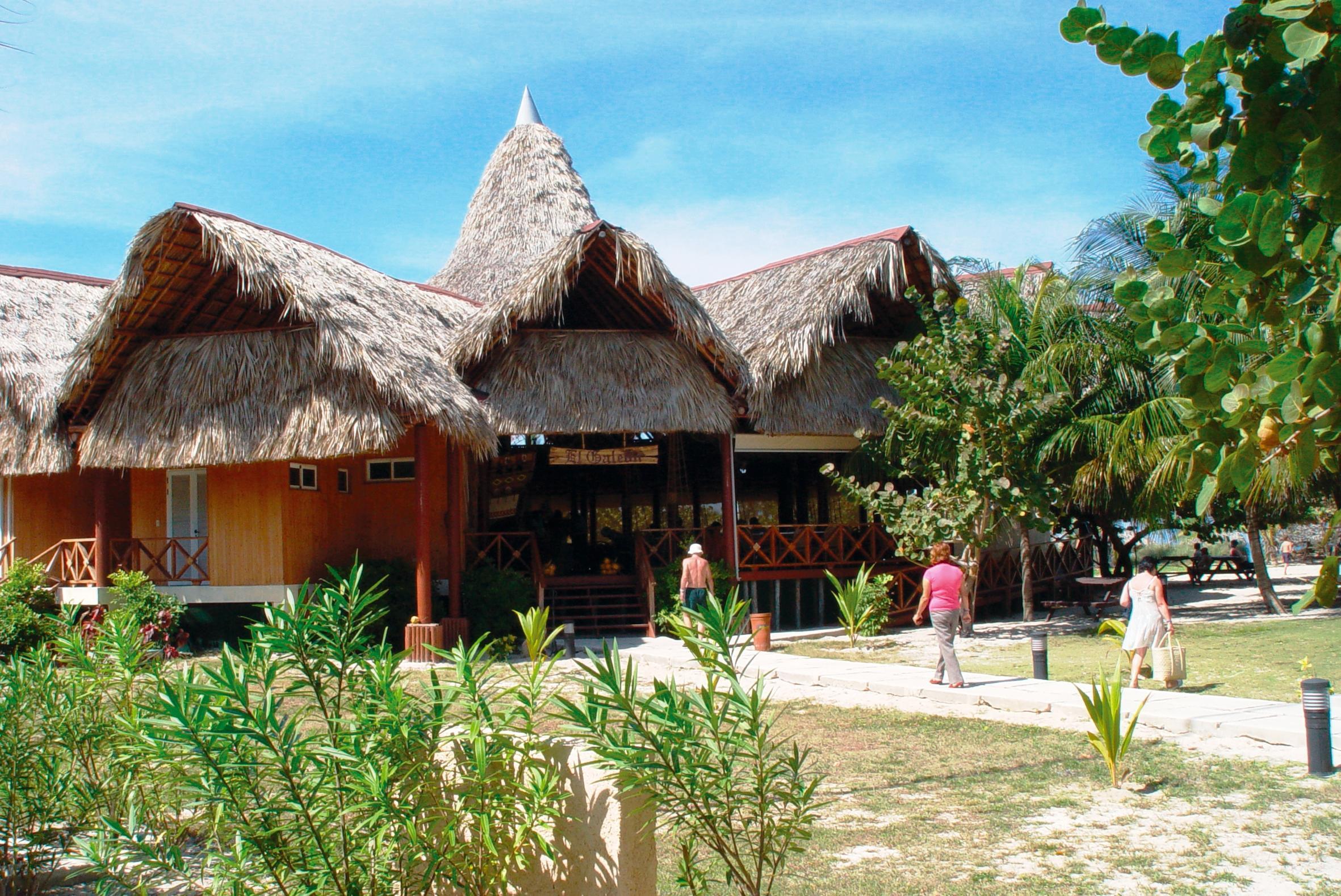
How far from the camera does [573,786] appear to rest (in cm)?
333

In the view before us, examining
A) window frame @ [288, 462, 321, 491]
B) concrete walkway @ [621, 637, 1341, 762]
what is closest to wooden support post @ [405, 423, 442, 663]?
window frame @ [288, 462, 321, 491]

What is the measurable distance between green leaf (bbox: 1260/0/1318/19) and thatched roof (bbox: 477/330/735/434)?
485 inches

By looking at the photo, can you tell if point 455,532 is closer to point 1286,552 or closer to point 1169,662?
point 1169,662

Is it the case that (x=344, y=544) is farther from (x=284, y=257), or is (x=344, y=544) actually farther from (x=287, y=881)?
(x=287, y=881)

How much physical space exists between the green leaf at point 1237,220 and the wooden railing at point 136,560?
45.6 feet

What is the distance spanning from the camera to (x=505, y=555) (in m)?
15.7

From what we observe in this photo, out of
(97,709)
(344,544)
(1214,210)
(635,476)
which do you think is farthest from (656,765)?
(635,476)

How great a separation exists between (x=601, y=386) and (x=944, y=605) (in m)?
6.08

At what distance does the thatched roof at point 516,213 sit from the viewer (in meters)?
20.5

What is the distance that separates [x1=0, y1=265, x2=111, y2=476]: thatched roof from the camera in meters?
13.4

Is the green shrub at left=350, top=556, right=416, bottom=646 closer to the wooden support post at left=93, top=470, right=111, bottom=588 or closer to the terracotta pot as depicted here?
the wooden support post at left=93, top=470, right=111, bottom=588

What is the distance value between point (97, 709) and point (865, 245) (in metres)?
12.9

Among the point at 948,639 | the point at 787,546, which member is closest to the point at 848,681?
the point at 948,639

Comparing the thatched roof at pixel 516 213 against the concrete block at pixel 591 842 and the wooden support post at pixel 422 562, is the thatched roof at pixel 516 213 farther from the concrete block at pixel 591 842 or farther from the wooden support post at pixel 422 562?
the concrete block at pixel 591 842
